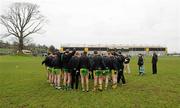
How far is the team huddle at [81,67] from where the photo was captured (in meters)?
17.6

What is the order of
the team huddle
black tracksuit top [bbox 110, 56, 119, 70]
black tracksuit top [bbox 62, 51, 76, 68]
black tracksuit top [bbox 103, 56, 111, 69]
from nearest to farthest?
the team huddle < black tracksuit top [bbox 103, 56, 111, 69] < black tracksuit top [bbox 62, 51, 76, 68] < black tracksuit top [bbox 110, 56, 119, 70]

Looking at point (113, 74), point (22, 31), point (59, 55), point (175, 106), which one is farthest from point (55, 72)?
point (22, 31)

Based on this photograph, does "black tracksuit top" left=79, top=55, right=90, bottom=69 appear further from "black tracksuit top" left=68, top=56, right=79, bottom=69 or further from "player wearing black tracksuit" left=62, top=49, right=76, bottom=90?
"player wearing black tracksuit" left=62, top=49, right=76, bottom=90

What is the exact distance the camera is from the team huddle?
692 inches

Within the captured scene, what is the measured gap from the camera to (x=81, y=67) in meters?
17.4

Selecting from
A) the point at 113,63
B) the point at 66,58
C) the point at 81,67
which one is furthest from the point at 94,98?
the point at 66,58

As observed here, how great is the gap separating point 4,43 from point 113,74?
88827mm

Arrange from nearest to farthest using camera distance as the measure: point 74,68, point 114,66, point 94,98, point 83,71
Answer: point 94,98 → point 83,71 → point 74,68 → point 114,66

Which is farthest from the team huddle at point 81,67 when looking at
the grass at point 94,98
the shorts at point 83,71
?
the grass at point 94,98

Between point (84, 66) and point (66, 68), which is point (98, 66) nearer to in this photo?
point (84, 66)

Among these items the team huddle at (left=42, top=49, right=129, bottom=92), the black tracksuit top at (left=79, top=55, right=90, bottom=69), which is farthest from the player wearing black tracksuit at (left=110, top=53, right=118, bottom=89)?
the black tracksuit top at (left=79, top=55, right=90, bottom=69)

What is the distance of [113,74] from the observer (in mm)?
18688

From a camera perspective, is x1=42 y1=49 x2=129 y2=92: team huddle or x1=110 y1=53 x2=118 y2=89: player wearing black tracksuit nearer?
x1=42 y1=49 x2=129 y2=92: team huddle

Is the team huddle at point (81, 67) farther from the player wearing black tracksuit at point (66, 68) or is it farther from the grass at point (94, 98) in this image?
the grass at point (94, 98)
